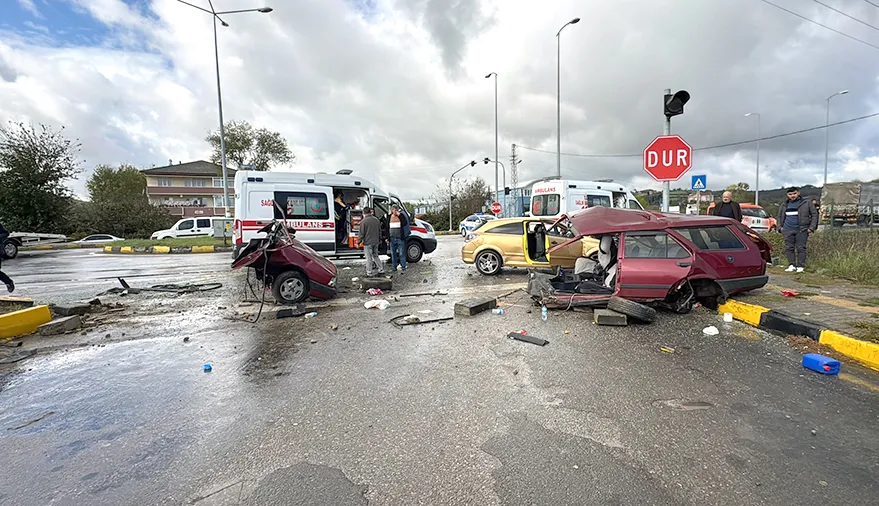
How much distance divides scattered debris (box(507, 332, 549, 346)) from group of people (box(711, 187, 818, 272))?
6880 millimetres

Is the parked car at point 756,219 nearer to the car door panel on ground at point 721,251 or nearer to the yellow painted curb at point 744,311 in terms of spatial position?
the car door panel on ground at point 721,251

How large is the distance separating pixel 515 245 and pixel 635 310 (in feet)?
14.6

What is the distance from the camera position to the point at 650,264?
19.4ft

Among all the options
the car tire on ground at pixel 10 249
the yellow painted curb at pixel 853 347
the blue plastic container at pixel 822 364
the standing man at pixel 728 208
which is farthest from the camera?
the car tire on ground at pixel 10 249

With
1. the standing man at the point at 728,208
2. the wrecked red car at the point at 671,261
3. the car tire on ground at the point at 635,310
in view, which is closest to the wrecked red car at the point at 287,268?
the wrecked red car at the point at 671,261

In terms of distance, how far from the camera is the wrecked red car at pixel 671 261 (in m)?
5.89

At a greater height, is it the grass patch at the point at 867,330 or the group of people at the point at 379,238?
the group of people at the point at 379,238

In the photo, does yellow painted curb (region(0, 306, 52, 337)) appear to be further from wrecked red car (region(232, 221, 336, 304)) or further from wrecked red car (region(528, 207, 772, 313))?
wrecked red car (region(528, 207, 772, 313))

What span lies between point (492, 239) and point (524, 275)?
120 centimetres

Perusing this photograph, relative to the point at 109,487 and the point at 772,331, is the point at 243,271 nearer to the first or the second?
the point at 109,487

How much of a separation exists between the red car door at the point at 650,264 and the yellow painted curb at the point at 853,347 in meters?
1.61

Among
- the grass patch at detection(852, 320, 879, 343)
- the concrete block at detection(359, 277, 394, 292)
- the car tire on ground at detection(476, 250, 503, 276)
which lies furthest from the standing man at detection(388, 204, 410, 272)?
the grass patch at detection(852, 320, 879, 343)

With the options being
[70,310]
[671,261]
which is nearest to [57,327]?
[70,310]

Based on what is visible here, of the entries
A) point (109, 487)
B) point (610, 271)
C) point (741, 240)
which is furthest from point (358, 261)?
point (109, 487)
